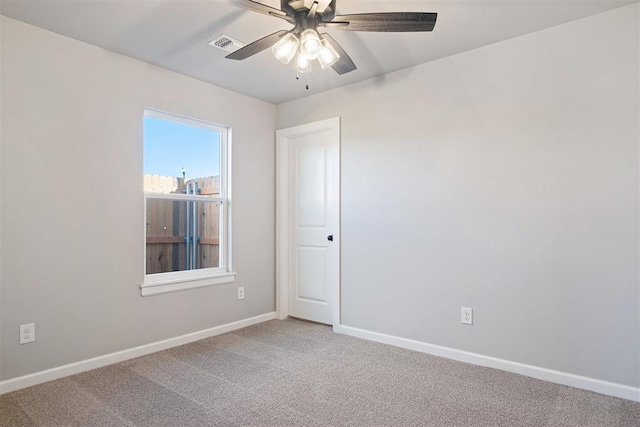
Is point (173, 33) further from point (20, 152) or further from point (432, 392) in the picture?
point (432, 392)

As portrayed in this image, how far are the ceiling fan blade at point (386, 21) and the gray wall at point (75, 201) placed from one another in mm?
1841

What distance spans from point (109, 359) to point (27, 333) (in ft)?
1.91

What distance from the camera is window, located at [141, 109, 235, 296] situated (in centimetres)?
315

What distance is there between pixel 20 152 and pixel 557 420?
143 inches

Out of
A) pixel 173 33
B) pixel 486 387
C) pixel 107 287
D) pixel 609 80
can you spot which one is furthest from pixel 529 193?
pixel 107 287

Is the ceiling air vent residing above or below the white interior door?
above

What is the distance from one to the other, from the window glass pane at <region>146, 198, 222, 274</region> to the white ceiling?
4.01 feet

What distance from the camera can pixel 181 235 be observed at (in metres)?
3.40

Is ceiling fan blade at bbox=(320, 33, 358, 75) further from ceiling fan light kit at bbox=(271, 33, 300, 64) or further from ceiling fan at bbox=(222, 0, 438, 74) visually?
ceiling fan light kit at bbox=(271, 33, 300, 64)

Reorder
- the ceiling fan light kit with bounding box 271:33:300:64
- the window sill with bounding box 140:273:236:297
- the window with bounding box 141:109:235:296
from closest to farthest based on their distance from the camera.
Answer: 1. the ceiling fan light kit with bounding box 271:33:300:64
2. the window sill with bounding box 140:273:236:297
3. the window with bounding box 141:109:235:296

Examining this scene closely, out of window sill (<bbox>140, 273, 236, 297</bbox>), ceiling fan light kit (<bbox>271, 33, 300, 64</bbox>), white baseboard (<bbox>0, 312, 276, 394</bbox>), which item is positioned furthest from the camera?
window sill (<bbox>140, 273, 236, 297</bbox>)

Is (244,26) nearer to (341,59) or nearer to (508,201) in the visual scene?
(341,59)

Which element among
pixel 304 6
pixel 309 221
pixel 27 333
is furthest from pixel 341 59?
pixel 27 333

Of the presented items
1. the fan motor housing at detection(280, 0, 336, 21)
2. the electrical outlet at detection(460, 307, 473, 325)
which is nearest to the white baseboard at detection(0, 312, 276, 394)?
the electrical outlet at detection(460, 307, 473, 325)
